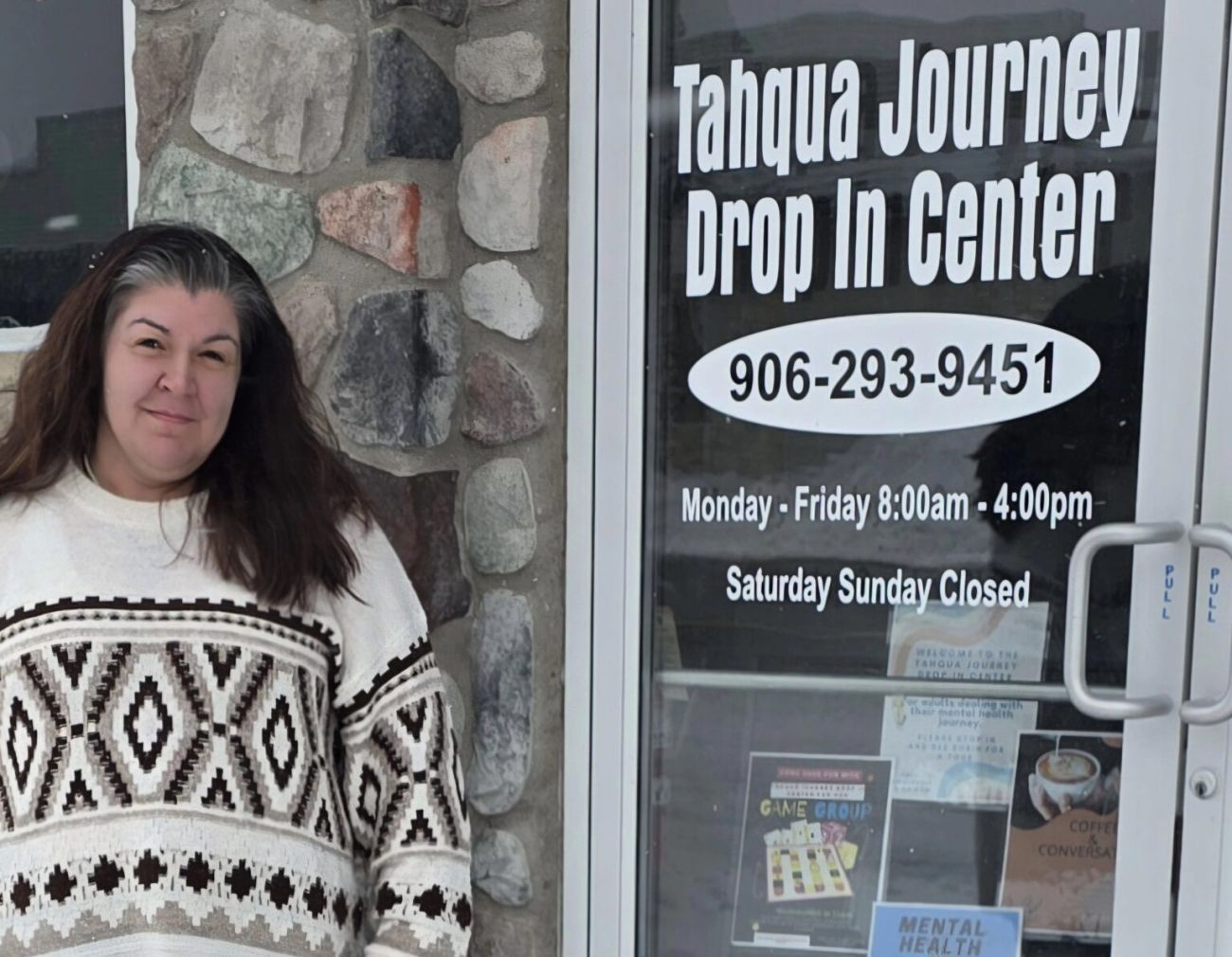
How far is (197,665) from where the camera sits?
1539 mm

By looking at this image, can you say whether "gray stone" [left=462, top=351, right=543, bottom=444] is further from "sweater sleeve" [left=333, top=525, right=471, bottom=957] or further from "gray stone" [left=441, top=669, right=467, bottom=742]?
"sweater sleeve" [left=333, top=525, right=471, bottom=957]

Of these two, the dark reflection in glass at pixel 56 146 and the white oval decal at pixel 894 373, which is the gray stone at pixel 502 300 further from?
the dark reflection in glass at pixel 56 146

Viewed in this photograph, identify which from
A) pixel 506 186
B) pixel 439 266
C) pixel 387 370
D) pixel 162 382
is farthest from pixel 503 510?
pixel 162 382

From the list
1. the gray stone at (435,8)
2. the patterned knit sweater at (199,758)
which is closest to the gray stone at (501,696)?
the patterned knit sweater at (199,758)

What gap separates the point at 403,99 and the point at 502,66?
7.4 inches

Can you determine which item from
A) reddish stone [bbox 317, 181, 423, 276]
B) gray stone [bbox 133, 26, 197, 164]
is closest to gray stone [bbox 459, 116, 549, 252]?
reddish stone [bbox 317, 181, 423, 276]

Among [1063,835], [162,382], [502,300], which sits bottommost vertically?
[1063,835]

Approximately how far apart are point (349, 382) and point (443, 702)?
638 mm

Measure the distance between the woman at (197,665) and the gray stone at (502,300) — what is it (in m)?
0.55

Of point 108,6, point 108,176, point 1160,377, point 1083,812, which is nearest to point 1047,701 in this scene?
point 1083,812

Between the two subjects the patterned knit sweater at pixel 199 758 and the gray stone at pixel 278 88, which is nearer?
the patterned knit sweater at pixel 199 758

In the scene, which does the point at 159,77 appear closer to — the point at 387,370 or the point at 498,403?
the point at 387,370

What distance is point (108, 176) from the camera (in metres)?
2.34

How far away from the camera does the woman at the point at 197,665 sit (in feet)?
4.95
